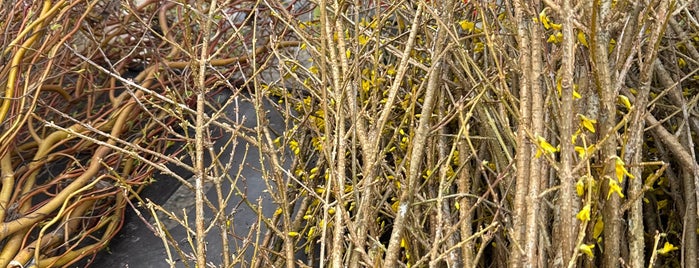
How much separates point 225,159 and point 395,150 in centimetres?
132

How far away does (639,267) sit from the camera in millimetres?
1736

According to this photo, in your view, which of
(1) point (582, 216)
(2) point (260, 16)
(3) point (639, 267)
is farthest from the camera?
(2) point (260, 16)

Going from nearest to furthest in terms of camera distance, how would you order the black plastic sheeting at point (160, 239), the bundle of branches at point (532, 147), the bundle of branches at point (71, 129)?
the bundle of branches at point (532, 147) < the bundle of branches at point (71, 129) < the black plastic sheeting at point (160, 239)

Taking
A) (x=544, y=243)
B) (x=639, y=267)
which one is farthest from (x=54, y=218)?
(x=639, y=267)

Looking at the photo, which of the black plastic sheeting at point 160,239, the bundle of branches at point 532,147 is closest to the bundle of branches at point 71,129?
the black plastic sheeting at point 160,239

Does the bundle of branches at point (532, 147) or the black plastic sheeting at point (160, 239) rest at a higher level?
the bundle of branches at point (532, 147)

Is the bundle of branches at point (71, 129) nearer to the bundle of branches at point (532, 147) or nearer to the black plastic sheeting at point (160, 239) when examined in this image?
the black plastic sheeting at point (160, 239)

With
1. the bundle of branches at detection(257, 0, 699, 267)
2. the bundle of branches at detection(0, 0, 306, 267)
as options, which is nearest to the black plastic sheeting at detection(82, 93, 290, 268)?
the bundle of branches at detection(0, 0, 306, 267)

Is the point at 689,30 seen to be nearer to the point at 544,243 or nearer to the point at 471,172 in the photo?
the point at 471,172

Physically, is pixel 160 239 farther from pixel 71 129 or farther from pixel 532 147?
pixel 532 147

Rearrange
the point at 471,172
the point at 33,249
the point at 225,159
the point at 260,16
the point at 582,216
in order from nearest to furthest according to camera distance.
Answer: the point at 582,216 < the point at 471,172 < the point at 33,249 < the point at 225,159 < the point at 260,16

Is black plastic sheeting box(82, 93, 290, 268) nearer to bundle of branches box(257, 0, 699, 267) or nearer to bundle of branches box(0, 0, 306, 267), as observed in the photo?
bundle of branches box(0, 0, 306, 267)

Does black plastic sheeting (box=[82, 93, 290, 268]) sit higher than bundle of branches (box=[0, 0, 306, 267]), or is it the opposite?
bundle of branches (box=[0, 0, 306, 267])

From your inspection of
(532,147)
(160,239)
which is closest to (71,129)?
(160,239)
